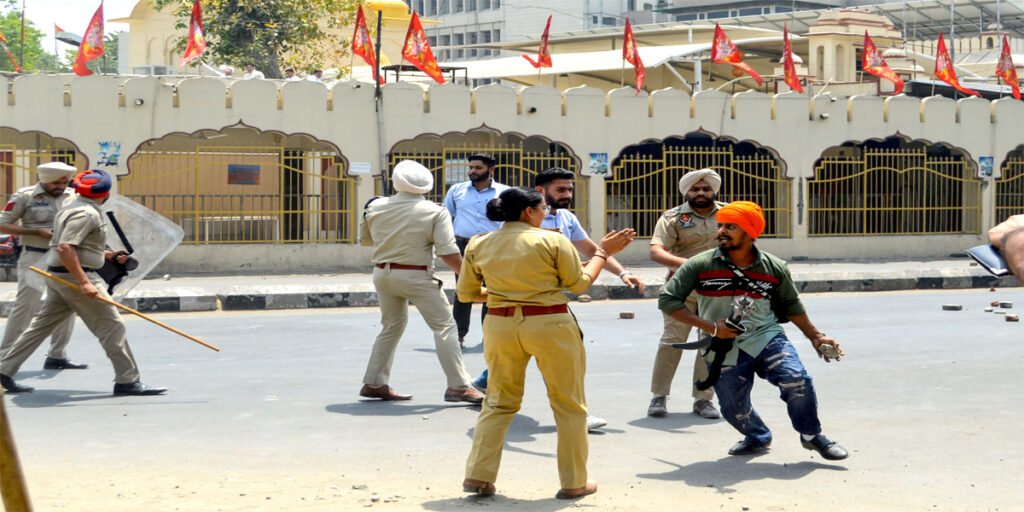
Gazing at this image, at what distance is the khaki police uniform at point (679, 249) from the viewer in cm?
812

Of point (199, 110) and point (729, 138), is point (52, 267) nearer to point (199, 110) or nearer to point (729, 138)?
point (199, 110)

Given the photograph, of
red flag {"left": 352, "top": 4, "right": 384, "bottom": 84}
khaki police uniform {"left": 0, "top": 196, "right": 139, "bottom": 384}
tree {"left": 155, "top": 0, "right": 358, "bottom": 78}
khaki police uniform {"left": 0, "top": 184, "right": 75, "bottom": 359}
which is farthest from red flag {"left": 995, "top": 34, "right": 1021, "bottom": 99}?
khaki police uniform {"left": 0, "top": 196, "right": 139, "bottom": 384}

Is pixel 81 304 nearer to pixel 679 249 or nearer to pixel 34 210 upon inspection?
pixel 34 210

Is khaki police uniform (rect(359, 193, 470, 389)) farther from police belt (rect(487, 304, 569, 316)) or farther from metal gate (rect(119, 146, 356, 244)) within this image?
metal gate (rect(119, 146, 356, 244))

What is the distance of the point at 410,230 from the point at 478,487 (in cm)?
265

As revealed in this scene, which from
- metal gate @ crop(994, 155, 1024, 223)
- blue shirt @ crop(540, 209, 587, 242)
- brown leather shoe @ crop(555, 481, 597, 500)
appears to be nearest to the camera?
brown leather shoe @ crop(555, 481, 597, 500)

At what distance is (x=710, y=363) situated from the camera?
673 centimetres

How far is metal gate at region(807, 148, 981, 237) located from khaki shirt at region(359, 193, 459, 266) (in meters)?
17.4

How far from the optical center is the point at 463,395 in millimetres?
8500

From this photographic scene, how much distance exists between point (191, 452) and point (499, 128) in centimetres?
1598

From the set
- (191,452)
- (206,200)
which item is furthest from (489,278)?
(206,200)

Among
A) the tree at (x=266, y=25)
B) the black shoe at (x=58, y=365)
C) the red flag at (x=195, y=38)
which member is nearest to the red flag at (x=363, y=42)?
the red flag at (x=195, y=38)

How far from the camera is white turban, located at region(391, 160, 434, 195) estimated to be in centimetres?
836

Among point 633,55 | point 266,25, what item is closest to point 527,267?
point 633,55
